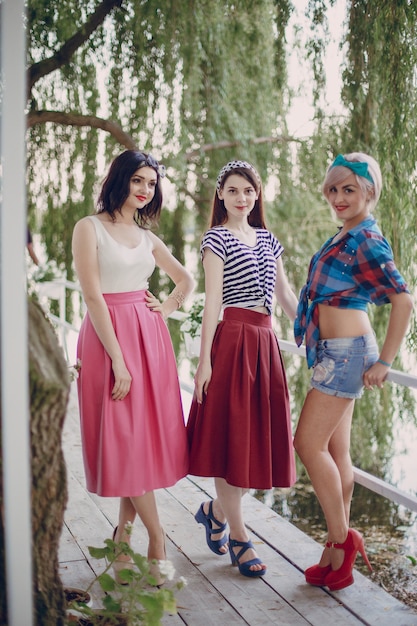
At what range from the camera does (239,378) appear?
2.57m

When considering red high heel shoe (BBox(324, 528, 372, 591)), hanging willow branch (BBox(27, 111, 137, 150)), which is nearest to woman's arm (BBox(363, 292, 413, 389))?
red high heel shoe (BBox(324, 528, 372, 591))

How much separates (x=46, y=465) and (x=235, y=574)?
1.13m

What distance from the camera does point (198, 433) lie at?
2611mm

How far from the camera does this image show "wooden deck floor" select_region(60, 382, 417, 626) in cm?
232

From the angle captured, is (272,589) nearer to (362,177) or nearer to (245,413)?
(245,413)

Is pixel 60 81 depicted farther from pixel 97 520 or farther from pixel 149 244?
pixel 97 520

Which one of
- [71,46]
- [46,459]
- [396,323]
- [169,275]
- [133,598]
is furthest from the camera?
[71,46]

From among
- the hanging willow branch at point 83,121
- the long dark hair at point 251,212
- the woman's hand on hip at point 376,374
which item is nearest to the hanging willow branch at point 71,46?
the hanging willow branch at point 83,121

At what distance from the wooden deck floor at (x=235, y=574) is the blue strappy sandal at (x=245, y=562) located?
2 cm

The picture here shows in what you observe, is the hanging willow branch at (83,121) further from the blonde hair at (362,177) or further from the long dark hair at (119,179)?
the blonde hair at (362,177)

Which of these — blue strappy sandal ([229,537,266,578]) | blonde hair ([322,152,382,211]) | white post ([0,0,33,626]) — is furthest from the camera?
blue strappy sandal ([229,537,266,578])

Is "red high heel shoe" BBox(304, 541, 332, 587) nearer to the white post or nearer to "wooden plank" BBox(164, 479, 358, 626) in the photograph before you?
"wooden plank" BBox(164, 479, 358, 626)

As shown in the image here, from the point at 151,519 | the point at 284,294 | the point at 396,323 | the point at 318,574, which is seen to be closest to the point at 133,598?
the point at 151,519

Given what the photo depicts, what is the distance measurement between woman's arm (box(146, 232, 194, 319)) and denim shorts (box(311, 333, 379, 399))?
24.0 inches
